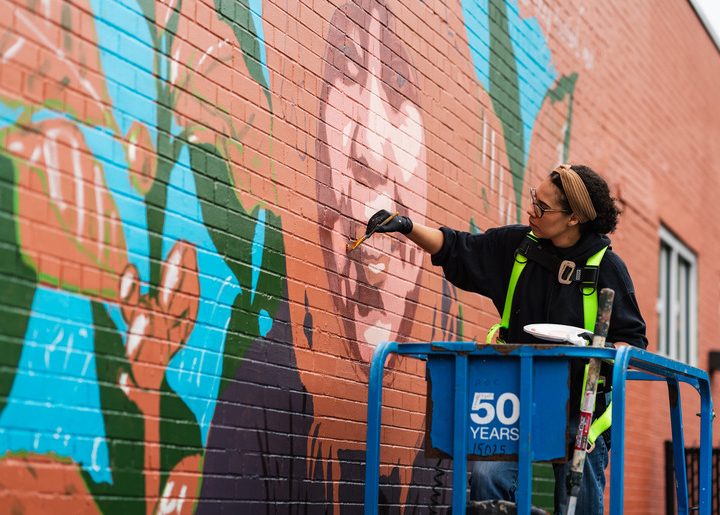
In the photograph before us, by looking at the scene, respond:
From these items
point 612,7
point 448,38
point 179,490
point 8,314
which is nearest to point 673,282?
point 612,7

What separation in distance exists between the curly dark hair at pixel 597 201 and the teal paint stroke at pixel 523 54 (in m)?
2.64

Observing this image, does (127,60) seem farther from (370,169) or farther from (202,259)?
(370,169)

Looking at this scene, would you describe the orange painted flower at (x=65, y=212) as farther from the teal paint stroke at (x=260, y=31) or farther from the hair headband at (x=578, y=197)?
the hair headband at (x=578, y=197)

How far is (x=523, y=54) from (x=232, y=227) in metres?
4.37

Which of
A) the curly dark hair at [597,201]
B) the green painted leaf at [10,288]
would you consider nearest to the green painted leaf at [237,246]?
the green painted leaf at [10,288]

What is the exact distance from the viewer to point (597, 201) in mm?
5531

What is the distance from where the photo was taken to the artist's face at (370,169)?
6.18m

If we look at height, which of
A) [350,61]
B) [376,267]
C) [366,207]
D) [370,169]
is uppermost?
[350,61]

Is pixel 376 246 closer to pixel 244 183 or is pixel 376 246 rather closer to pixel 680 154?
pixel 244 183

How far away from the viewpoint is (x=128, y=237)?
4551 mm

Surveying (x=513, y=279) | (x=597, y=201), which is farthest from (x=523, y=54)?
(x=513, y=279)

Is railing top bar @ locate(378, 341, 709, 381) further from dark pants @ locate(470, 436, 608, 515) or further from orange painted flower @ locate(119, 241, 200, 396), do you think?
orange painted flower @ locate(119, 241, 200, 396)

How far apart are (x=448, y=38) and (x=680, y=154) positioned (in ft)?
22.3

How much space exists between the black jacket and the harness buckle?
1.0 inches
